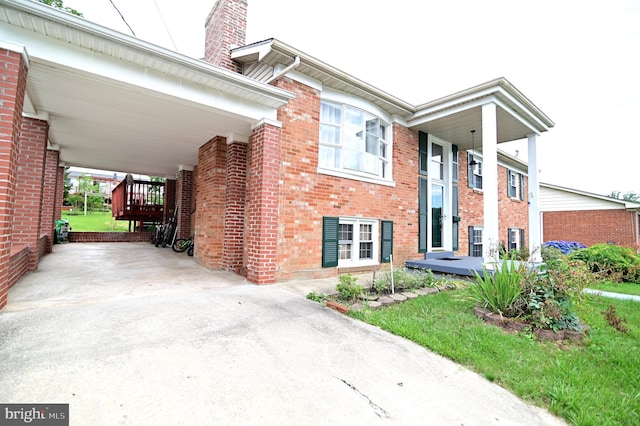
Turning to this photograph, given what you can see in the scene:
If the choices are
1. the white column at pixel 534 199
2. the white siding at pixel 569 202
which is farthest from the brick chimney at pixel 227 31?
the white siding at pixel 569 202

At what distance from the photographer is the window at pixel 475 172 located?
10.9 m

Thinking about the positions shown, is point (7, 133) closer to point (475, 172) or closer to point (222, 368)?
point (222, 368)

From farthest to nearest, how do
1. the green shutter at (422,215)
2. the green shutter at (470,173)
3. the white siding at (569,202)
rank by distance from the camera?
the white siding at (569,202) < the green shutter at (470,173) < the green shutter at (422,215)

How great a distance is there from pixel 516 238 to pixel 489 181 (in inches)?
363

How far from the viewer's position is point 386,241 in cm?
762

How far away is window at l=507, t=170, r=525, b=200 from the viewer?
13.3m

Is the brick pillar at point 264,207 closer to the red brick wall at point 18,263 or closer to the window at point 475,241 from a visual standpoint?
the red brick wall at point 18,263

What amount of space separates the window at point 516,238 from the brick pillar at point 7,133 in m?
16.0

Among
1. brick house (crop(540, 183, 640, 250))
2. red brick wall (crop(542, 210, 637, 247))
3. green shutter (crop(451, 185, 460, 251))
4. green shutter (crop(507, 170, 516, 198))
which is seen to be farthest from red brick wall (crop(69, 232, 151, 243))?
red brick wall (crop(542, 210, 637, 247))

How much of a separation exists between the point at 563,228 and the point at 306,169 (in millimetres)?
19070

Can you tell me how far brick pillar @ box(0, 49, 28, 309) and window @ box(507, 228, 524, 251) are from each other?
1601cm

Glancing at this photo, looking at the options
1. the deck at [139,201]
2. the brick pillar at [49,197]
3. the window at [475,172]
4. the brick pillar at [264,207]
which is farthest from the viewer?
the deck at [139,201]

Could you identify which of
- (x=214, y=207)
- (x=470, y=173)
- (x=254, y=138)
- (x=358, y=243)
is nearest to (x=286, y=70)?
(x=254, y=138)

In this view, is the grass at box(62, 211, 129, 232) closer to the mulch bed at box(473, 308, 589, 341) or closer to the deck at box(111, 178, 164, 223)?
the deck at box(111, 178, 164, 223)
